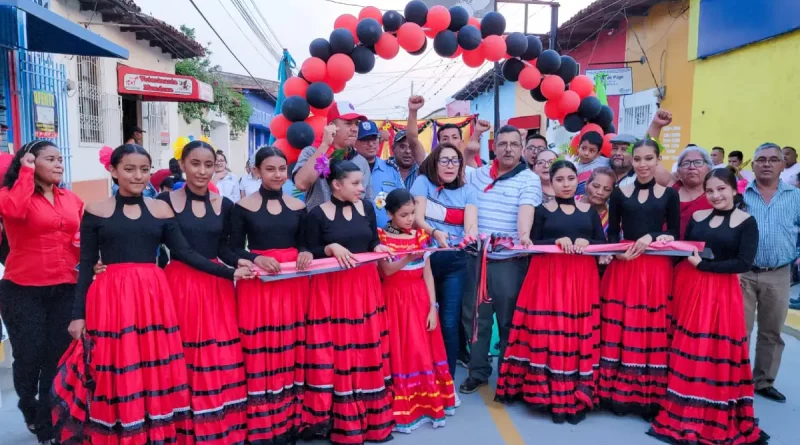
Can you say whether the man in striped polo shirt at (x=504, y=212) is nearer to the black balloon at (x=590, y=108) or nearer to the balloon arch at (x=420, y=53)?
A: the balloon arch at (x=420, y=53)

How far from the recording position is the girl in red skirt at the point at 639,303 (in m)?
3.92

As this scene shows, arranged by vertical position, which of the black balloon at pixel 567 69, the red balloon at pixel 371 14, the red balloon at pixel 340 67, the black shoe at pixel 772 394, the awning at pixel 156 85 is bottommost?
the black shoe at pixel 772 394

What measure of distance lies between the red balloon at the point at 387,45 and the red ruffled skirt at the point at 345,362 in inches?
103

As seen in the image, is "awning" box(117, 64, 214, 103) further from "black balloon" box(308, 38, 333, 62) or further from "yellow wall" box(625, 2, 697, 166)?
"yellow wall" box(625, 2, 697, 166)

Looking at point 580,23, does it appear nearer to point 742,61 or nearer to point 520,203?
point 742,61

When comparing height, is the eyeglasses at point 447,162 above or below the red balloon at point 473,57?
below

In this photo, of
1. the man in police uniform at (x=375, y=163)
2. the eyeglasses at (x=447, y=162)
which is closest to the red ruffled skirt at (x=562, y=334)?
the eyeglasses at (x=447, y=162)

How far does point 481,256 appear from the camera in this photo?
4.04 metres

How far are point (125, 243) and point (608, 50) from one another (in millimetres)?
15034

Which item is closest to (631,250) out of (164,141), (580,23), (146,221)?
(146,221)

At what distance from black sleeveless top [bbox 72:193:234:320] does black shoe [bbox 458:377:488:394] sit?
2.18 metres

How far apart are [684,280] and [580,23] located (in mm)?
13126

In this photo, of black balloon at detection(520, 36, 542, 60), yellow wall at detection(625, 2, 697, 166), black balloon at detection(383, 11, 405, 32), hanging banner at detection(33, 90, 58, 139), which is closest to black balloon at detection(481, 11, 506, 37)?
black balloon at detection(520, 36, 542, 60)

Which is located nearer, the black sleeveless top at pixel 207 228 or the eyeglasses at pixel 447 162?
the black sleeveless top at pixel 207 228
